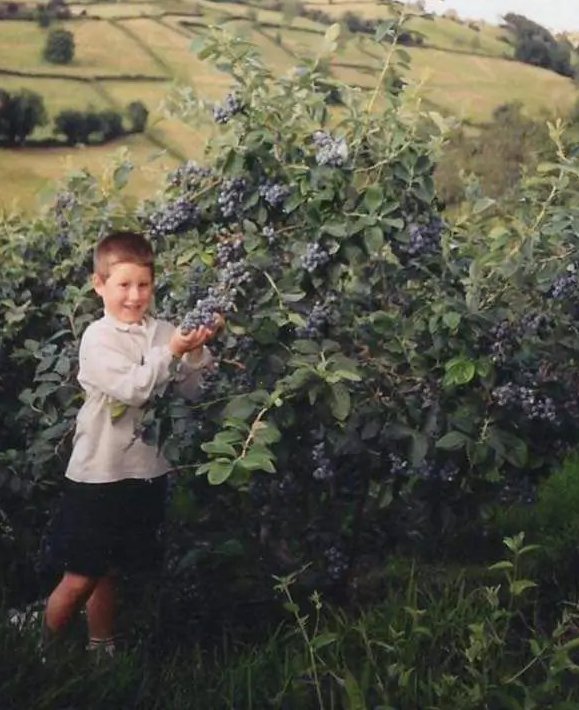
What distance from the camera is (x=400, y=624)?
3086mm

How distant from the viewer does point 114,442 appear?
304 cm

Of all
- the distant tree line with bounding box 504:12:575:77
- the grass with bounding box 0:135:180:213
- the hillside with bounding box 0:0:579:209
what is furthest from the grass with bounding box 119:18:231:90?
the distant tree line with bounding box 504:12:575:77

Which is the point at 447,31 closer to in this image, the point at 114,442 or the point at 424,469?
the point at 424,469

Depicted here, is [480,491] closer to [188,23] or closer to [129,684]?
[129,684]

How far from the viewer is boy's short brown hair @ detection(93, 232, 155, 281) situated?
305 centimetres

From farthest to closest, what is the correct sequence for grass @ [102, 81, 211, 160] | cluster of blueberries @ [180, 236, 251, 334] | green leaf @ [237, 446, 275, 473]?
grass @ [102, 81, 211, 160] → cluster of blueberries @ [180, 236, 251, 334] → green leaf @ [237, 446, 275, 473]

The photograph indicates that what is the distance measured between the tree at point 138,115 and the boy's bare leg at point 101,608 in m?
1.90

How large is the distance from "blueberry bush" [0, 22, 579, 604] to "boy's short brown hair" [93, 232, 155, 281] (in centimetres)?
8

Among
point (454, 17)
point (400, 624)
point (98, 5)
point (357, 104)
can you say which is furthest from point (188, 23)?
point (400, 624)

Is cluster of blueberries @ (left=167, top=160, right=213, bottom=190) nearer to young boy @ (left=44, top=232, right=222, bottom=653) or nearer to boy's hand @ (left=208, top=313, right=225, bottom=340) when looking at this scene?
young boy @ (left=44, top=232, right=222, bottom=653)

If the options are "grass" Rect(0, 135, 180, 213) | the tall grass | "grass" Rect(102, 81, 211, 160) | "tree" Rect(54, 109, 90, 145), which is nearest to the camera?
the tall grass

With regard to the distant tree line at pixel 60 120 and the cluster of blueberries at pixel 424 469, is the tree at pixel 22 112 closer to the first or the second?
the distant tree line at pixel 60 120

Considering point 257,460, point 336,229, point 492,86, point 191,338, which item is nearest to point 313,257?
point 336,229

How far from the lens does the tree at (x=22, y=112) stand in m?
4.73
